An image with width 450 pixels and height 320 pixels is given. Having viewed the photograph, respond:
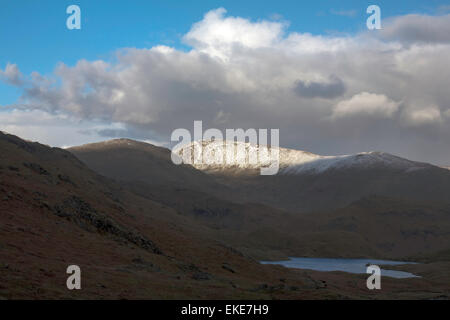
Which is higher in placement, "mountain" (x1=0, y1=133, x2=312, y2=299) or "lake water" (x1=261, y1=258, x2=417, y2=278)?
"mountain" (x1=0, y1=133, x2=312, y2=299)

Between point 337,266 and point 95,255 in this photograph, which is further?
point 337,266

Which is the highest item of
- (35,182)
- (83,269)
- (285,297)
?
(35,182)

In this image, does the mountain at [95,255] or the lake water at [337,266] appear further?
the lake water at [337,266]

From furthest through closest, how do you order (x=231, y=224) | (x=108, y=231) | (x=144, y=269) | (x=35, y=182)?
(x=231, y=224) → (x=35, y=182) → (x=108, y=231) → (x=144, y=269)

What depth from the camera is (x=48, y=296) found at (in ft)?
69.1

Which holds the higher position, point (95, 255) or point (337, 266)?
point (95, 255)

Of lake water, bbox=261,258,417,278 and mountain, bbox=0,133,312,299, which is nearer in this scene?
mountain, bbox=0,133,312,299

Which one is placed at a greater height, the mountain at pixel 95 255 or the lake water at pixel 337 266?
the mountain at pixel 95 255
